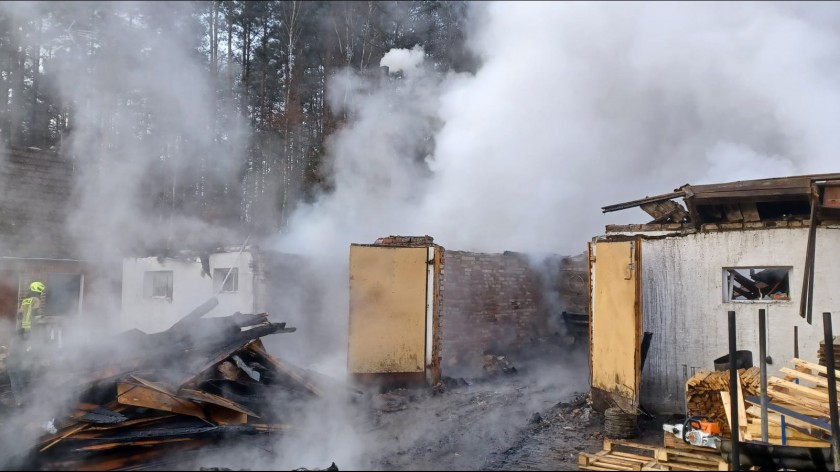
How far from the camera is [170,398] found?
5512mm

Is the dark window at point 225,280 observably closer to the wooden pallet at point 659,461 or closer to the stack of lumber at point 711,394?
the wooden pallet at point 659,461

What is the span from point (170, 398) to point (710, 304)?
650 centimetres

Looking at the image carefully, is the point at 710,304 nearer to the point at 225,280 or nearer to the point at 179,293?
the point at 225,280

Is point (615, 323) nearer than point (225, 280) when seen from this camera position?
Yes

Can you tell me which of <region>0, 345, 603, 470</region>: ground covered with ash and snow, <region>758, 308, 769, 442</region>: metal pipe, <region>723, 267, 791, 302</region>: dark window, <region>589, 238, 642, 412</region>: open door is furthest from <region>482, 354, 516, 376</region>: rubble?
<region>758, 308, 769, 442</region>: metal pipe

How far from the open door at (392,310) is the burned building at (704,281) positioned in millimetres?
2454

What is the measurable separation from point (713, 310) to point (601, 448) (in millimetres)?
2425

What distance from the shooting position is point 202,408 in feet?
18.8

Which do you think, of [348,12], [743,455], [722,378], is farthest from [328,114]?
[743,455]

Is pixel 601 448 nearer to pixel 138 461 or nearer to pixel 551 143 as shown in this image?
pixel 138 461

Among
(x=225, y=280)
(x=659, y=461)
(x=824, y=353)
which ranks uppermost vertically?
(x=225, y=280)

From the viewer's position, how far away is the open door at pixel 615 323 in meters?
6.48

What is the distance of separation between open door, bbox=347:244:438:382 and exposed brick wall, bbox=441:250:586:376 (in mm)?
1743

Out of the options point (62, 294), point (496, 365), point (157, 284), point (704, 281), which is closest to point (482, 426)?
point (704, 281)
